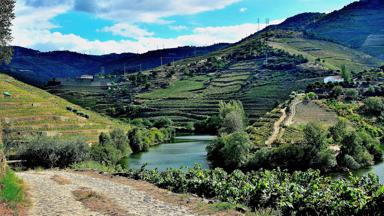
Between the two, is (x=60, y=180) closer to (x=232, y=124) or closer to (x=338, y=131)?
(x=338, y=131)

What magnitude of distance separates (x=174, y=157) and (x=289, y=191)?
256ft

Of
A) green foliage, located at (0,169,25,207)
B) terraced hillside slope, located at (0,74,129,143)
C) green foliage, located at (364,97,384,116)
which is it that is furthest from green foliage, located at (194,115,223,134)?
green foliage, located at (0,169,25,207)

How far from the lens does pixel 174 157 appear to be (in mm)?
95625

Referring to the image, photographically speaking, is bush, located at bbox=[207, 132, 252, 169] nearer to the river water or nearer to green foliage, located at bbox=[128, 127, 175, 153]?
the river water

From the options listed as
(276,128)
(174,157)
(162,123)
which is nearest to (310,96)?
(276,128)

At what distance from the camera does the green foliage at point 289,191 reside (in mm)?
15125

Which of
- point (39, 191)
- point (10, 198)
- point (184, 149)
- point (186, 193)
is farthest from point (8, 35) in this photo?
point (184, 149)

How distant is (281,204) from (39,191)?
529 inches

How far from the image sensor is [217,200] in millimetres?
20219

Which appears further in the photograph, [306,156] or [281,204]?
[306,156]

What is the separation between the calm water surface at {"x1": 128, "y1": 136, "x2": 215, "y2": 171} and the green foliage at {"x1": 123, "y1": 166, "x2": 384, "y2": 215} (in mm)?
52092

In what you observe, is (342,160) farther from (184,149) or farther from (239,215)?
(239,215)

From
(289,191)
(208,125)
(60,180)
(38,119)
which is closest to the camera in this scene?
(289,191)

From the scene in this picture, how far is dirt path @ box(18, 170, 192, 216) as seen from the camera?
18.8 metres
